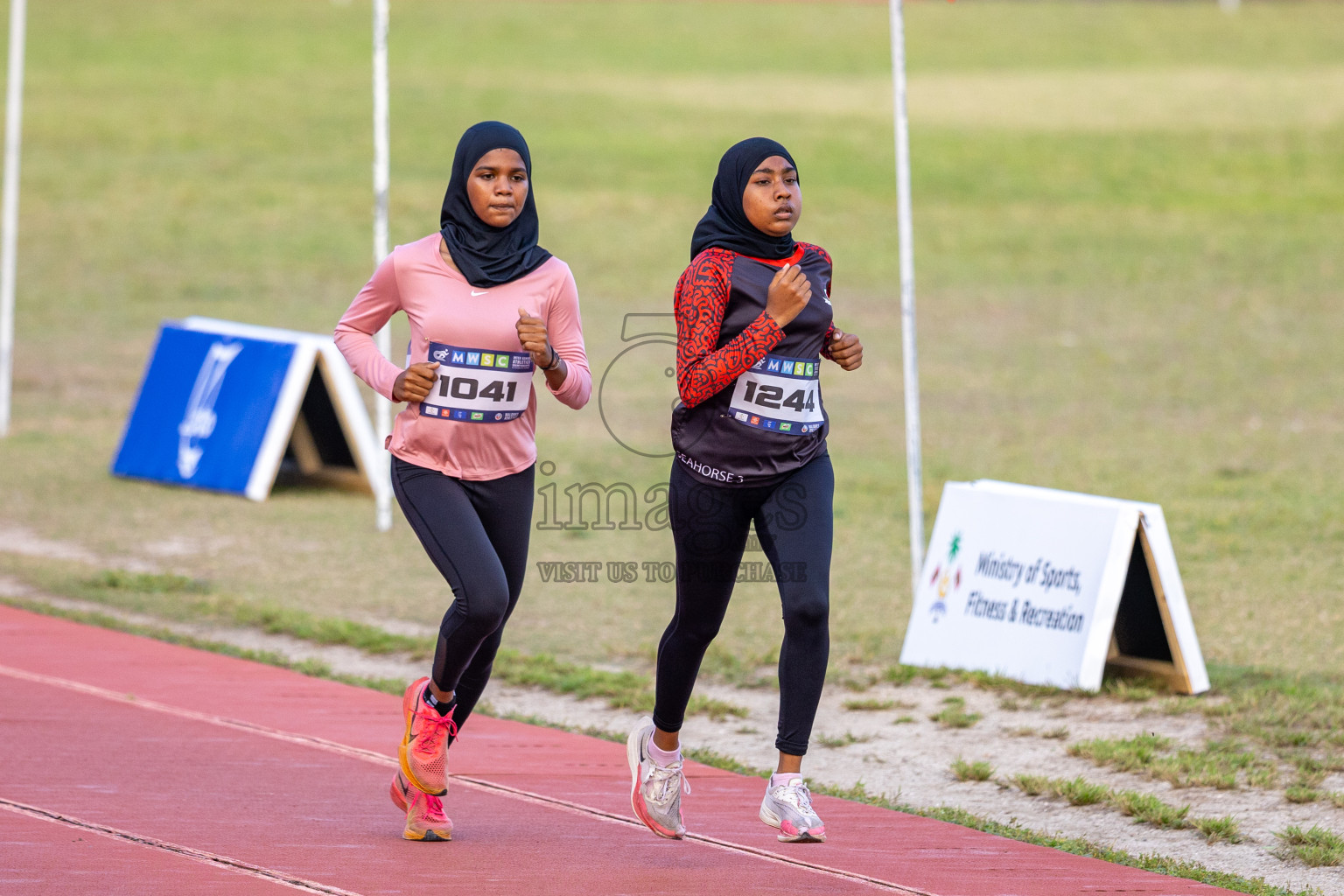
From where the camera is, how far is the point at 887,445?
1420 cm

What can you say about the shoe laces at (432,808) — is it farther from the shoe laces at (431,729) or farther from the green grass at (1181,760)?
the green grass at (1181,760)

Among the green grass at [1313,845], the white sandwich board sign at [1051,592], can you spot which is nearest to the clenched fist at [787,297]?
the green grass at [1313,845]

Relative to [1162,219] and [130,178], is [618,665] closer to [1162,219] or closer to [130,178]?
[1162,219]

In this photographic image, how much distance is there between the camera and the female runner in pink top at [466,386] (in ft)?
16.9

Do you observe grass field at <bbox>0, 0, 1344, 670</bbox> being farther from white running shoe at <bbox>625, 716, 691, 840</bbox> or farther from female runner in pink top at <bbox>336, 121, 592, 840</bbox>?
female runner in pink top at <bbox>336, 121, 592, 840</bbox>

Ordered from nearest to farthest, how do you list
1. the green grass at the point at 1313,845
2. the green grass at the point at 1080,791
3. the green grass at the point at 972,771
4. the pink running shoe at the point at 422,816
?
1. the pink running shoe at the point at 422,816
2. the green grass at the point at 1313,845
3. the green grass at the point at 1080,791
4. the green grass at the point at 972,771

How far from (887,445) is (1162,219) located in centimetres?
1431

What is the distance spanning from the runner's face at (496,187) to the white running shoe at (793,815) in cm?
185

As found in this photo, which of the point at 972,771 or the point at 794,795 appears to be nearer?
the point at 794,795

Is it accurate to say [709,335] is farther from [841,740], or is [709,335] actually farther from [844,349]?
[841,740]

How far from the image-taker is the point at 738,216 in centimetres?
521

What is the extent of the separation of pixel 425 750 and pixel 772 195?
6.30ft

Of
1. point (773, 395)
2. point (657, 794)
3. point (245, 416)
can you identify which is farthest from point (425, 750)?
point (245, 416)

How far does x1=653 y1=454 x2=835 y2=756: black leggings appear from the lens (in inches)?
200
